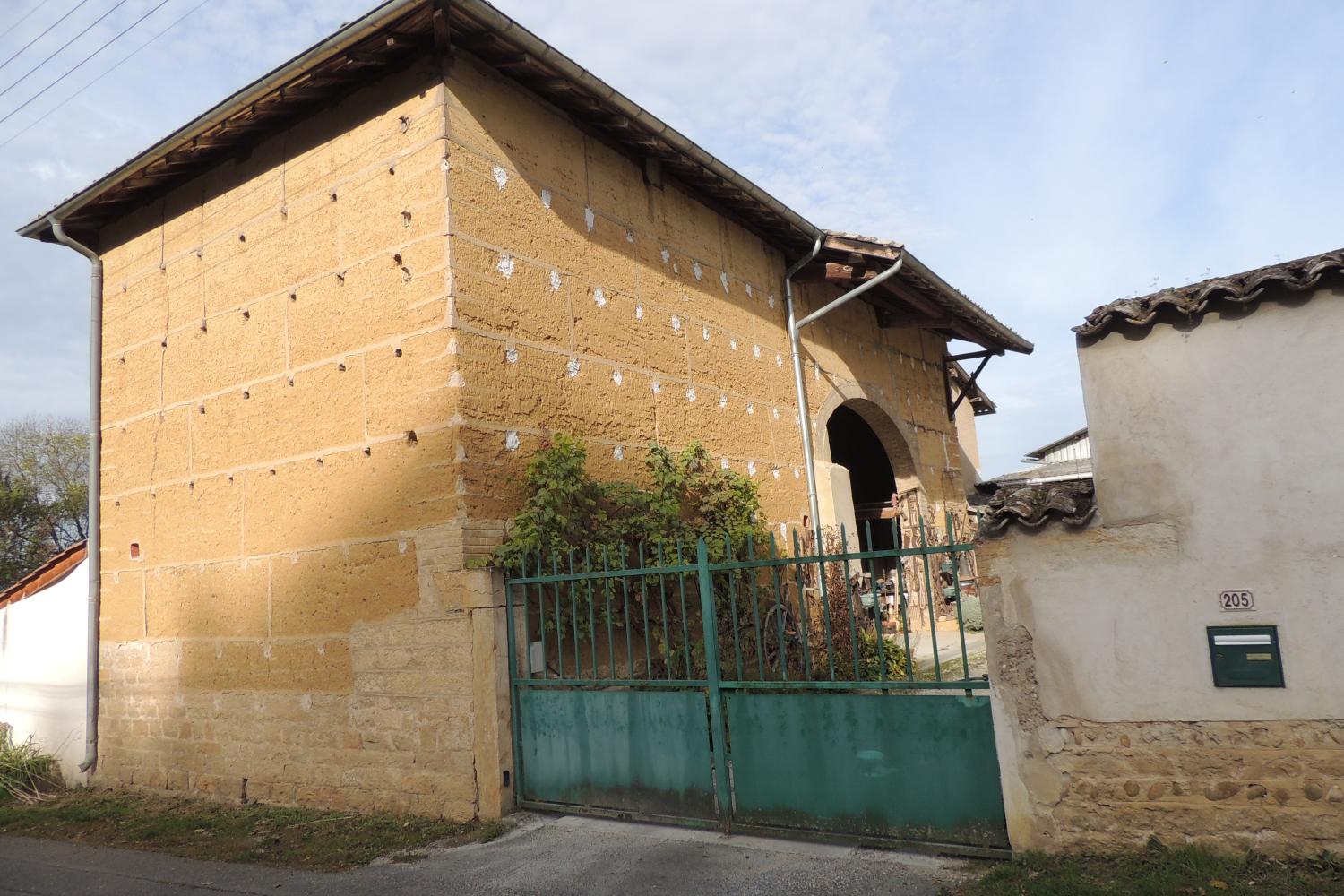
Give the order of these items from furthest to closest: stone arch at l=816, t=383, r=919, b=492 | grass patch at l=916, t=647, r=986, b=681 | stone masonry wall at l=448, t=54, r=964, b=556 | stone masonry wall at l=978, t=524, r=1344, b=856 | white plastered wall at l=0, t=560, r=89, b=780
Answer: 1. stone arch at l=816, t=383, r=919, b=492
2. white plastered wall at l=0, t=560, r=89, b=780
3. grass patch at l=916, t=647, r=986, b=681
4. stone masonry wall at l=448, t=54, r=964, b=556
5. stone masonry wall at l=978, t=524, r=1344, b=856

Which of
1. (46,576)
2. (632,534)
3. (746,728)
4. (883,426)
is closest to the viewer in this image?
(746,728)

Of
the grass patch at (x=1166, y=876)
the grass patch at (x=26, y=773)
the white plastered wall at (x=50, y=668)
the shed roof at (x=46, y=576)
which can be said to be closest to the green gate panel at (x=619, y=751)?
the grass patch at (x=1166, y=876)

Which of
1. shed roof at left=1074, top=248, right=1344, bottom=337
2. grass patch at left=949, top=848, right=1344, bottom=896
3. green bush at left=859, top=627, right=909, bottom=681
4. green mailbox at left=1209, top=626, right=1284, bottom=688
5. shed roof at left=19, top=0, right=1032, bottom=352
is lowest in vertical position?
grass patch at left=949, top=848, right=1344, bottom=896

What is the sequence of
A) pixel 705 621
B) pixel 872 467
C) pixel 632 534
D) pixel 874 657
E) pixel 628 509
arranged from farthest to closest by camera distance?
pixel 872 467 → pixel 874 657 → pixel 628 509 → pixel 632 534 → pixel 705 621

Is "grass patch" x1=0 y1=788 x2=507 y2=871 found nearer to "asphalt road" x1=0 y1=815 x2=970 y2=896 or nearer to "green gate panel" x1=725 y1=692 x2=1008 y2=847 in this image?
"asphalt road" x1=0 y1=815 x2=970 y2=896

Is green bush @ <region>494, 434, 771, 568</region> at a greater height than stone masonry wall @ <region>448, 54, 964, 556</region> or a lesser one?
lesser

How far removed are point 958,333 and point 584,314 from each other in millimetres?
8093

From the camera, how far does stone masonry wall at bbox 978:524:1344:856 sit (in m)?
3.86

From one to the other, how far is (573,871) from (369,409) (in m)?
3.53

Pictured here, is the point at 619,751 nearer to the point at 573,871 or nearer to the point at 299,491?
the point at 573,871

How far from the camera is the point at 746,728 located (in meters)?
5.17

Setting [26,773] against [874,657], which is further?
[26,773]

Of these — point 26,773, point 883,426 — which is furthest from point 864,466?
point 26,773

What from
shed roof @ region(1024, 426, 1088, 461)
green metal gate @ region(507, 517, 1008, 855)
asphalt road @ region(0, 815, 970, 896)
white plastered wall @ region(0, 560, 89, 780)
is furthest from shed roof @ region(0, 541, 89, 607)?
shed roof @ region(1024, 426, 1088, 461)
